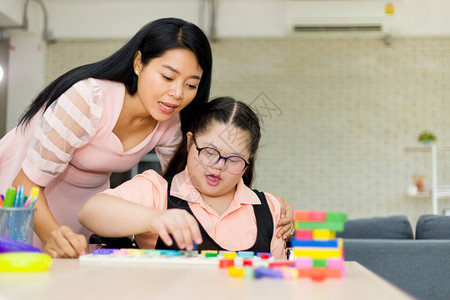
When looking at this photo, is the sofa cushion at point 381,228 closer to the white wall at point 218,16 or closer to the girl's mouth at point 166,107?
the girl's mouth at point 166,107

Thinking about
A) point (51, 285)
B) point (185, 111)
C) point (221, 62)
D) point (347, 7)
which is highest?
point (347, 7)

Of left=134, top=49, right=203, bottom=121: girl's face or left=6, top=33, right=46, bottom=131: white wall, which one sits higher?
left=6, top=33, right=46, bottom=131: white wall

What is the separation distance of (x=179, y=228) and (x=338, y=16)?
15.2 feet

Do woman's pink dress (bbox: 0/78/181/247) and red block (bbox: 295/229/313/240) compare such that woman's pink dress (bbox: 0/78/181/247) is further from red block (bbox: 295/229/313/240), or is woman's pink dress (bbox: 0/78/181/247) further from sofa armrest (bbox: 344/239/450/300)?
sofa armrest (bbox: 344/239/450/300)

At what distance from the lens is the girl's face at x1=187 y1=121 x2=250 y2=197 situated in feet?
4.24

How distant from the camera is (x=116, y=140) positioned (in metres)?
1.47

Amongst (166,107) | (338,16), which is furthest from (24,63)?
(166,107)

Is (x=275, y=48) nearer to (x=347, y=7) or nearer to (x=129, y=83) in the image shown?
(x=347, y=7)

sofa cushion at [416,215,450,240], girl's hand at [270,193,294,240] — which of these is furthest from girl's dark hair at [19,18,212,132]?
sofa cushion at [416,215,450,240]

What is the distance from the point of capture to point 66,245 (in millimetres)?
1011

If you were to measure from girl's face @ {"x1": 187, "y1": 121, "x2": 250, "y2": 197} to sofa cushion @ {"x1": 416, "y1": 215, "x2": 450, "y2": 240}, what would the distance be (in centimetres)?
140

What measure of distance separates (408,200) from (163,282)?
4.86 metres

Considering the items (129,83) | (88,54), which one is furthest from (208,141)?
(88,54)

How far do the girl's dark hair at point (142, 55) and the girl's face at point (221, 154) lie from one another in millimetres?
211
